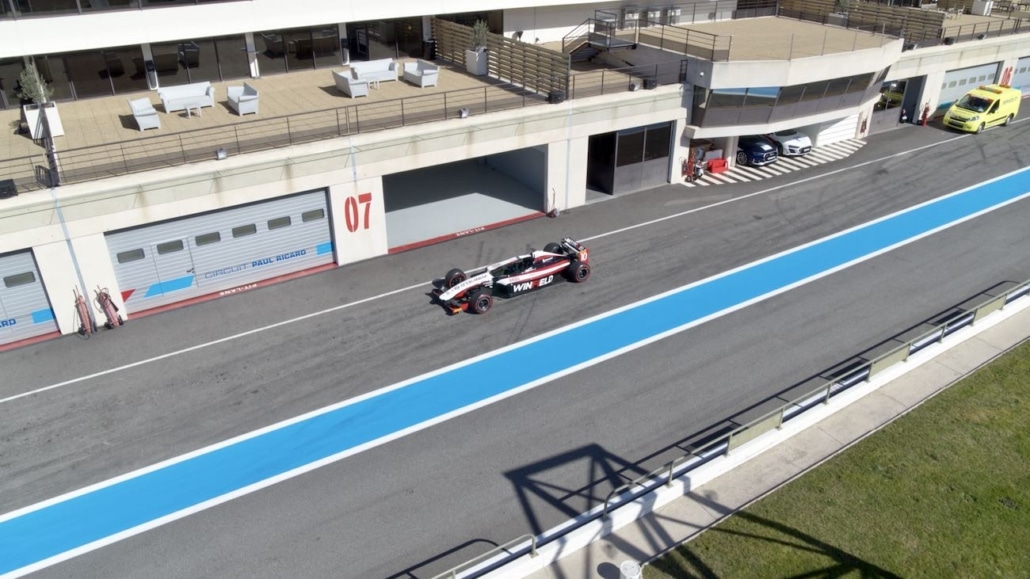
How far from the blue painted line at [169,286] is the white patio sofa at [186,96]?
23.1ft

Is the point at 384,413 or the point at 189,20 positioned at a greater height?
the point at 189,20

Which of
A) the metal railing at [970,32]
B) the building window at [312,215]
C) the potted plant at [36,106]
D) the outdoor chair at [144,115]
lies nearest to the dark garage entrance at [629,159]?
the building window at [312,215]

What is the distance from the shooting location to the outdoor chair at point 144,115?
2359cm

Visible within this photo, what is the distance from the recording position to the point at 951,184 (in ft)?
105

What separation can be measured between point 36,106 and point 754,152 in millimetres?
29089

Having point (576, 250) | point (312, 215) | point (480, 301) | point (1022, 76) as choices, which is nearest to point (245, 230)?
point (312, 215)

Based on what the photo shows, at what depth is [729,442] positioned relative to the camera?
15.6 meters

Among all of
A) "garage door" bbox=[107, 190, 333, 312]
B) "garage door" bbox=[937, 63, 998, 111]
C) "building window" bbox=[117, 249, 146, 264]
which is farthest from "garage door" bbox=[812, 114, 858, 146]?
"building window" bbox=[117, 249, 146, 264]

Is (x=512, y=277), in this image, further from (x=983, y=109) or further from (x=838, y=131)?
(x=983, y=109)

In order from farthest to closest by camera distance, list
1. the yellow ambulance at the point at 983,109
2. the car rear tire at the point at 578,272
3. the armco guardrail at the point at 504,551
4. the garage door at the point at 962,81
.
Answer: the garage door at the point at 962,81 → the yellow ambulance at the point at 983,109 → the car rear tire at the point at 578,272 → the armco guardrail at the point at 504,551

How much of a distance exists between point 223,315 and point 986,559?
20.6 meters

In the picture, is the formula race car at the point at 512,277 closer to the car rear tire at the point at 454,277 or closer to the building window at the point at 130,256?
the car rear tire at the point at 454,277

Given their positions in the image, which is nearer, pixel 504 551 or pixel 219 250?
pixel 504 551

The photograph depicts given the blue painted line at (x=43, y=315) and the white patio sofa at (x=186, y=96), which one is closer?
the blue painted line at (x=43, y=315)
